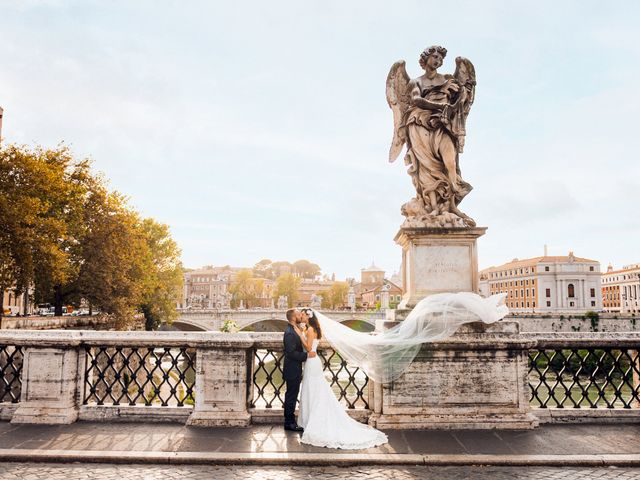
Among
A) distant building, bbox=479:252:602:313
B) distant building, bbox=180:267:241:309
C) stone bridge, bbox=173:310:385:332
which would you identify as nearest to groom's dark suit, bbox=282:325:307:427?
stone bridge, bbox=173:310:385:332

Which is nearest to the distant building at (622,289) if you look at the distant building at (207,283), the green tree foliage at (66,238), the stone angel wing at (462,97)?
the distant building at (207,283)

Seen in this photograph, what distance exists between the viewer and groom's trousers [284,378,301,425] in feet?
22.5

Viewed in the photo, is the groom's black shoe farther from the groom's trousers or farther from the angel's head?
the angel's head

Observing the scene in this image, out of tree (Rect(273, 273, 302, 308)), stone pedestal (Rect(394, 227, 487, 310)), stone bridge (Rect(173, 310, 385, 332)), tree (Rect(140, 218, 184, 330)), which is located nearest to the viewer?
stone pedestal (Rect(394, 227, 487, 310))

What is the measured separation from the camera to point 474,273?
7.64m

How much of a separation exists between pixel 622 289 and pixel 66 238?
117855 millimetres

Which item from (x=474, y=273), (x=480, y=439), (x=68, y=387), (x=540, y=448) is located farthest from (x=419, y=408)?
(x=68, y=387)

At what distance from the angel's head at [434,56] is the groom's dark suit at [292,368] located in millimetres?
4428

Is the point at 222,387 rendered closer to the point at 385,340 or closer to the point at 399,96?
the point at 385,340

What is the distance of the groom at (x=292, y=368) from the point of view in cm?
686

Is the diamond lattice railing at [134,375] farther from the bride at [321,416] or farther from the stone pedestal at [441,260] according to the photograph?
the stone pedestal at [441,260]

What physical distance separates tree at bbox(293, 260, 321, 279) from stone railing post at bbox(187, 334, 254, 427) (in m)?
181

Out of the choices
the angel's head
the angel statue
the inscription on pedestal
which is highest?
the angel's head

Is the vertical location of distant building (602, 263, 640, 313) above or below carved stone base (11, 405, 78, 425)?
above
